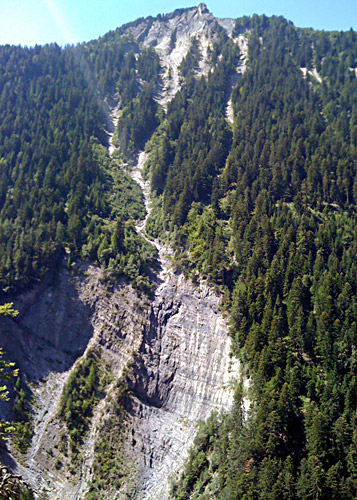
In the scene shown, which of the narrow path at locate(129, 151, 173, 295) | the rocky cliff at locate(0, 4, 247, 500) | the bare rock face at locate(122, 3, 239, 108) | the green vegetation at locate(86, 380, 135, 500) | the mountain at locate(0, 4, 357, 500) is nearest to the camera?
the mountain at locate(0, 4, 357, 500)

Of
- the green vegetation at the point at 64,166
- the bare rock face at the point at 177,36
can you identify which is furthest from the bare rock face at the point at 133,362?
the bare rock face at the point at 177,36

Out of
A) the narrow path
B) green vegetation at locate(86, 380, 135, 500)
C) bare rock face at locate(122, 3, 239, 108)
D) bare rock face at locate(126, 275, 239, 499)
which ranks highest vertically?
bare rock face at locate(122, 3, 239, 108)

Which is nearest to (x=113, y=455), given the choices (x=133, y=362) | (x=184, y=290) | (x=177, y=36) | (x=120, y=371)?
(x=120, y=371)

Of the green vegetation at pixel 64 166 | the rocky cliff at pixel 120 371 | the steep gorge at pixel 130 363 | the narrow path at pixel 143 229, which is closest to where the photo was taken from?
the rocky cliff at pixel 120 371

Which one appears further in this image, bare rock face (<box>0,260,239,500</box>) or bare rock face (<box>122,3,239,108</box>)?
bare rock face (<box>122,3,239,108</box>)

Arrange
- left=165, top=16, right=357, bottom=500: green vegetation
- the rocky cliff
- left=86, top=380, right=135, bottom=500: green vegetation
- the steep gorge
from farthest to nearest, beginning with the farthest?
the steep gorge, the rocky cliff, left=86, top=380, right=135, bottom=500: green vegetation, left=165, top=16, right=357, bottom=500: green vegetation

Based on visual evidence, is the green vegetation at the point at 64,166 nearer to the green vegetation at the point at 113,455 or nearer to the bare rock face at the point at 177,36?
the bare rock face at the point at 177,36

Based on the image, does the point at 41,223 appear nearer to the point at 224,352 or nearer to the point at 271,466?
the point at 224,352

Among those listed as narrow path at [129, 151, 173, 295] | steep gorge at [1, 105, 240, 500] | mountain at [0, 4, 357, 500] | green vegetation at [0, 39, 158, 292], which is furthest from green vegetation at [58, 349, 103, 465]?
narrow path at [129, 151, 173, 295]

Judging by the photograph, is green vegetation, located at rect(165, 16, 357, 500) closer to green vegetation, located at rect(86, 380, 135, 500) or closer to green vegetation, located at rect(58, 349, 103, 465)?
green vegetation, located at rect(86, 380, 135, 500)
